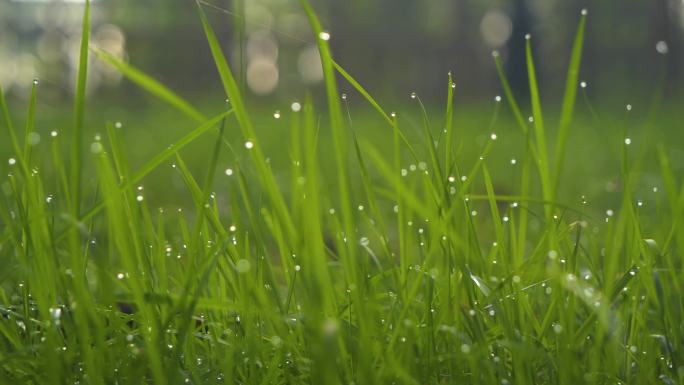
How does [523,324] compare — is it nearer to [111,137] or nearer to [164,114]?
[111,137]

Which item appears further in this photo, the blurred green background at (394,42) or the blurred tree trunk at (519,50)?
the blurred green background at (394,42)

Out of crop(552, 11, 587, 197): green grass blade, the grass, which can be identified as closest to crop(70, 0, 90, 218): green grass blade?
the grass

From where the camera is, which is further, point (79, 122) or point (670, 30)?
point (670, 30)

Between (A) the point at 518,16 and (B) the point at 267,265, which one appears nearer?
(B) the point at 267,265

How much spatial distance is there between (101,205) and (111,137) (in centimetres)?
12

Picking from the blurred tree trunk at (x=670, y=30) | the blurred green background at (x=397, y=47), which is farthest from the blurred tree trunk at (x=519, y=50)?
the blurred tree trunk at (x=670, y=30)

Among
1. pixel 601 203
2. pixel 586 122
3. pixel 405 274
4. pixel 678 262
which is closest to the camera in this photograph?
pixel 405 274

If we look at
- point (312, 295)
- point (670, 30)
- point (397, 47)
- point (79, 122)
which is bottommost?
point (397, 47)

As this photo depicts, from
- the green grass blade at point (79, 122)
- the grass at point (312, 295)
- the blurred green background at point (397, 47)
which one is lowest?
the blurred green background at point (397, 47)

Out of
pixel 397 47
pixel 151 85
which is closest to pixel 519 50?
pixel 397 47

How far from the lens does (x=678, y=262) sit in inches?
56.2

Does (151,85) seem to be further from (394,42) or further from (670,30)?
(670,30)

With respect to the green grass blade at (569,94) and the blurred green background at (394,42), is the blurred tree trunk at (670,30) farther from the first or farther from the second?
the green grass blade at (569,94)

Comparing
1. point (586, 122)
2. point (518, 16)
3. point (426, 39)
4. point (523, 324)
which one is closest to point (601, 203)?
point (523, 324)
